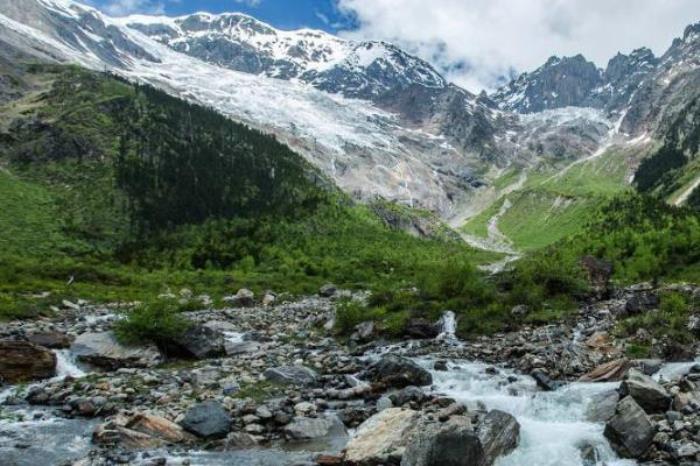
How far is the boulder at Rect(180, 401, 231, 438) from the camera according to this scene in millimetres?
21094

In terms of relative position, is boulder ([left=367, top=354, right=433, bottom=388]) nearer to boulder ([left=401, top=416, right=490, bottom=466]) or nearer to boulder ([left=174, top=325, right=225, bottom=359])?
boulder ([left=401, top=416, right=490, bottom=466])

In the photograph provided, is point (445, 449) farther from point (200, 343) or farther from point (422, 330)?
point (422, 330)

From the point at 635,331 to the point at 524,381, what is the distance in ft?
29.7

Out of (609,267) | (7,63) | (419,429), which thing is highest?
(7,63)

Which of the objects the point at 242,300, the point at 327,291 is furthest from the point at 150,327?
the point at 327,291

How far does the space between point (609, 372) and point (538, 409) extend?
4828 mm

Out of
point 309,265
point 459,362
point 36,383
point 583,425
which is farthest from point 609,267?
point 309,265

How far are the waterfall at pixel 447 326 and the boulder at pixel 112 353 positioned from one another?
16.4m

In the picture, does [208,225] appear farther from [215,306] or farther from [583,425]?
[583,425]

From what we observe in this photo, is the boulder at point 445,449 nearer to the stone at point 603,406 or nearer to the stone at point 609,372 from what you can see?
the stone at point 603,406

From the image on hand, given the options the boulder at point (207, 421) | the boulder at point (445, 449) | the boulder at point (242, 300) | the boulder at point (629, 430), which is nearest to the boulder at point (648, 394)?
the boulder at point (629, 430)

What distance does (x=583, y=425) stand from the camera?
20.8m

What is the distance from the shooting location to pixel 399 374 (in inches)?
1060

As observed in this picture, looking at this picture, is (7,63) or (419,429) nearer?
(419,429)
